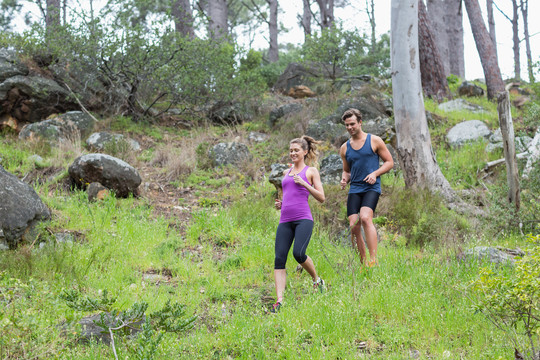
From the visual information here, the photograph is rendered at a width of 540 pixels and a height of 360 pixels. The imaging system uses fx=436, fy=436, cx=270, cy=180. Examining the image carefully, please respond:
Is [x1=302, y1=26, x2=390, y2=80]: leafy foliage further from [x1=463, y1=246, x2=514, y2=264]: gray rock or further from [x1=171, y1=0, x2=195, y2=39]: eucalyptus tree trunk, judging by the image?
[x1=463, y1=246, x2=514, y2=264]: gray rock

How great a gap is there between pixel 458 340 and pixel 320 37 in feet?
38.9

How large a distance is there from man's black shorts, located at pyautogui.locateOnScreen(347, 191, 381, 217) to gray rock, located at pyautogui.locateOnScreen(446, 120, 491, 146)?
21.5ft

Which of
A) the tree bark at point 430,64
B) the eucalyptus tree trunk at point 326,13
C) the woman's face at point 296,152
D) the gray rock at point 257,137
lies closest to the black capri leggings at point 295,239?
the woman's face at point 296,152

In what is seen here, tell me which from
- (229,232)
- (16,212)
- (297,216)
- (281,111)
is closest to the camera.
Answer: (297,216)

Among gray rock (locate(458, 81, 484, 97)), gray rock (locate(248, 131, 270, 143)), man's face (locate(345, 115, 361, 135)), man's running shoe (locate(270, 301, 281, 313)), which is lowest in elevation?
man's running shoe (locate(270, 301, 281, 313))

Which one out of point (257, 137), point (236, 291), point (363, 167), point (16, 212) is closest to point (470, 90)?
point (257, 137)

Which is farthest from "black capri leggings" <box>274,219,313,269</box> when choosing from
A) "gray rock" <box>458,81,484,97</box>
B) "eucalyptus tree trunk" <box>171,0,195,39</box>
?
"gray rock" <box>458,81,484,97</box>

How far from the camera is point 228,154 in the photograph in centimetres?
1030

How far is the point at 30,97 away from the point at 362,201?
9.56 metres

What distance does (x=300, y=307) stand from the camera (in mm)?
4109

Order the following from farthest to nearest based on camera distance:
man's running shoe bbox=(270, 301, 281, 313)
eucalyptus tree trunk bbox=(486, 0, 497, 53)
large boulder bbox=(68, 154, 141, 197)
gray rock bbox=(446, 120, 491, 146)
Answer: eucalyptus tree trunk bbox=(486, 0, 497, 53)
gray rock bbox=(446, 120, 491, 146)
large boulder bbox=(68, 154, 141, 197)
man's running shoe bbox=(270, 301, 281, 313)

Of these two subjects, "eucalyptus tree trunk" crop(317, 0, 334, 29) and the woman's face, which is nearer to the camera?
the woman's face

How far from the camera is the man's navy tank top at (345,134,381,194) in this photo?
5.18 meters

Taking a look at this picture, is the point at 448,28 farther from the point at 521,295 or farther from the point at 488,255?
the point at 521,295
